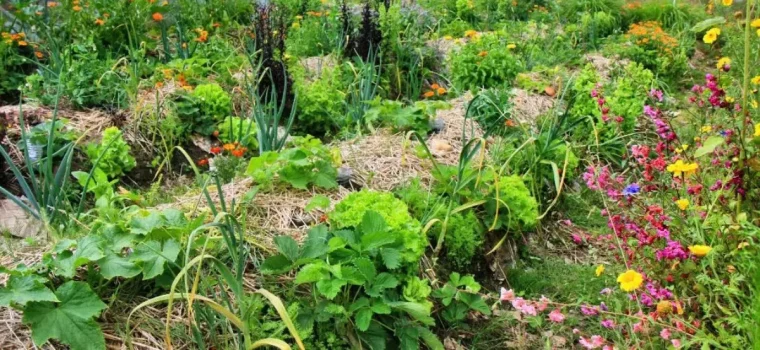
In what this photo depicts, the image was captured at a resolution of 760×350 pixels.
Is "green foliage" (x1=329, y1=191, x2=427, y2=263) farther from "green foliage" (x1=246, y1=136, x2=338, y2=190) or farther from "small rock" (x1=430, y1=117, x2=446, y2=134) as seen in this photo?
"small rock" (x1=430, y1=117, x2=446, y2=134)

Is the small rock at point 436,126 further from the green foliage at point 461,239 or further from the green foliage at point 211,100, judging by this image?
the green foliage at point 211,100

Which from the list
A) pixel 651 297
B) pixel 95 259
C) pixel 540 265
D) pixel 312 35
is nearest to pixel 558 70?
pixel 312 35

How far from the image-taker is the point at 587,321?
2.93 metres

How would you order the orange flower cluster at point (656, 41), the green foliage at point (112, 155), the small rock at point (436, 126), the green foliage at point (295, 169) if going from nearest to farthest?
1. the green foliage at point (295, 169)
2. the green foliage at point (112, 155)
3. the small rock at point (436, 126)
4. the orange flower cluster at point (656, 41)

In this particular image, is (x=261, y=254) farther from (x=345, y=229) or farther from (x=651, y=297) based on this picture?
(x=651, y=297)

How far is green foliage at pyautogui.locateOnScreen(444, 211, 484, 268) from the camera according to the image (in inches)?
116

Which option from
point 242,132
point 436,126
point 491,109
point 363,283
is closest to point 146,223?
point 363,283

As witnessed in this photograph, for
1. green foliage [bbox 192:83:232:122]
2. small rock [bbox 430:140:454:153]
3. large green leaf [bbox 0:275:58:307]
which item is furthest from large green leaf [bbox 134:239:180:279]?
green foliage [bbox 192:83:232:122]

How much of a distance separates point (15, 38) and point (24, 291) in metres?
3.49

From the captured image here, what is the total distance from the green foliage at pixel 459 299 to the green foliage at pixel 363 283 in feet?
0.54

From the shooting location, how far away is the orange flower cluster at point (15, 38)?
4.86 m

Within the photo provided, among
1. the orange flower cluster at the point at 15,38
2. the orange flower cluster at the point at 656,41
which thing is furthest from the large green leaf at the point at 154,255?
the orange flower cluster at the point at 656,41

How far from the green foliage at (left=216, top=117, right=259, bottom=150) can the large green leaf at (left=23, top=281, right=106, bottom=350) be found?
1741 millimetres

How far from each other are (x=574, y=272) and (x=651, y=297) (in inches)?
36.6
